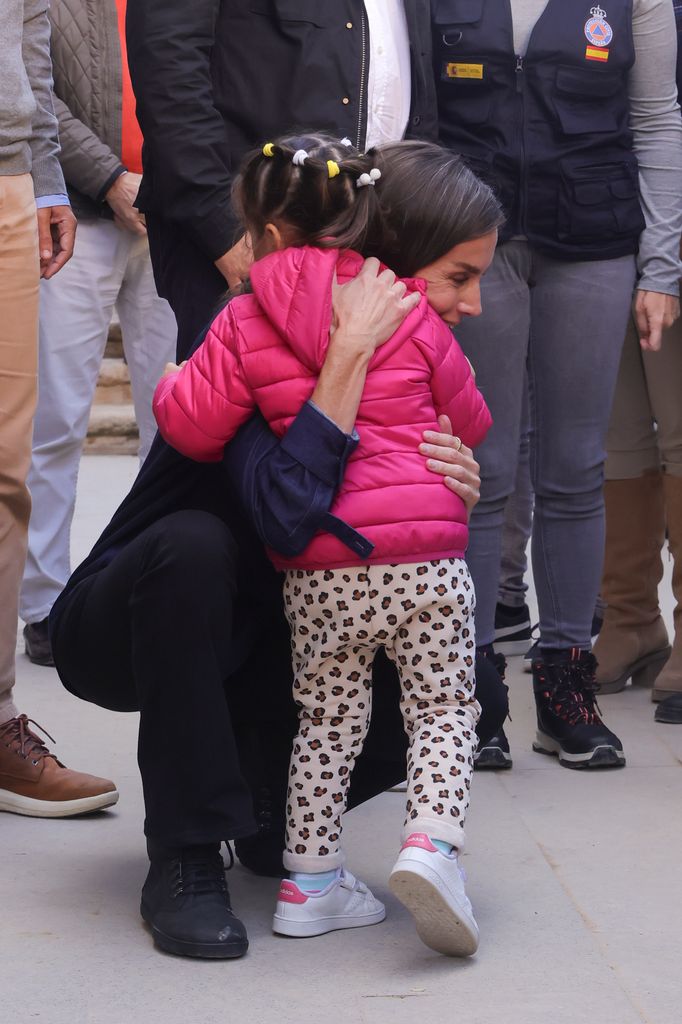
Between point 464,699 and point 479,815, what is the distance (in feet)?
2.27

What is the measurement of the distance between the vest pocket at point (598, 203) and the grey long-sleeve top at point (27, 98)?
3.27 feet

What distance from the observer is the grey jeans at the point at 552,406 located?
309 cm

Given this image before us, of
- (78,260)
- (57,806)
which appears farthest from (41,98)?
(57,806)

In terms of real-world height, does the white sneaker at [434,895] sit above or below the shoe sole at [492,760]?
above

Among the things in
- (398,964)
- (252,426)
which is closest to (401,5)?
(252,426)

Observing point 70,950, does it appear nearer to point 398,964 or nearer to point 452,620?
point 398,964

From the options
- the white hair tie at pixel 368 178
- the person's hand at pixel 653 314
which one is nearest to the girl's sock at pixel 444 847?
the white hair tie at pixel 368 178

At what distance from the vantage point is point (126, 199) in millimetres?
3973

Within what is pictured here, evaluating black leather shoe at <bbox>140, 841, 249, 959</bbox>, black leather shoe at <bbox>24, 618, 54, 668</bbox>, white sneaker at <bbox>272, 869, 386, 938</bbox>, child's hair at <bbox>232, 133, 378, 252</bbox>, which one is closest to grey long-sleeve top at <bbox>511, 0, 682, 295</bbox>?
child's hair at <bbox>232, 133, 378, 252</bbox>

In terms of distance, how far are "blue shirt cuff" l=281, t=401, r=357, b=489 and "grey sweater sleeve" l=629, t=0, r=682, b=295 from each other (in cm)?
125

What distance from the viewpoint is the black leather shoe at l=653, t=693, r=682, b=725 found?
138 inches

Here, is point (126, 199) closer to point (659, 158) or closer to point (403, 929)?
point (659, 158)

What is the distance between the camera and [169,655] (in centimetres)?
218

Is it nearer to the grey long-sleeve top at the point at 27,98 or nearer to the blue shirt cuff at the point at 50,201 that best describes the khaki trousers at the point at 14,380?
the grey long-sleeve top at the point at 27,98
